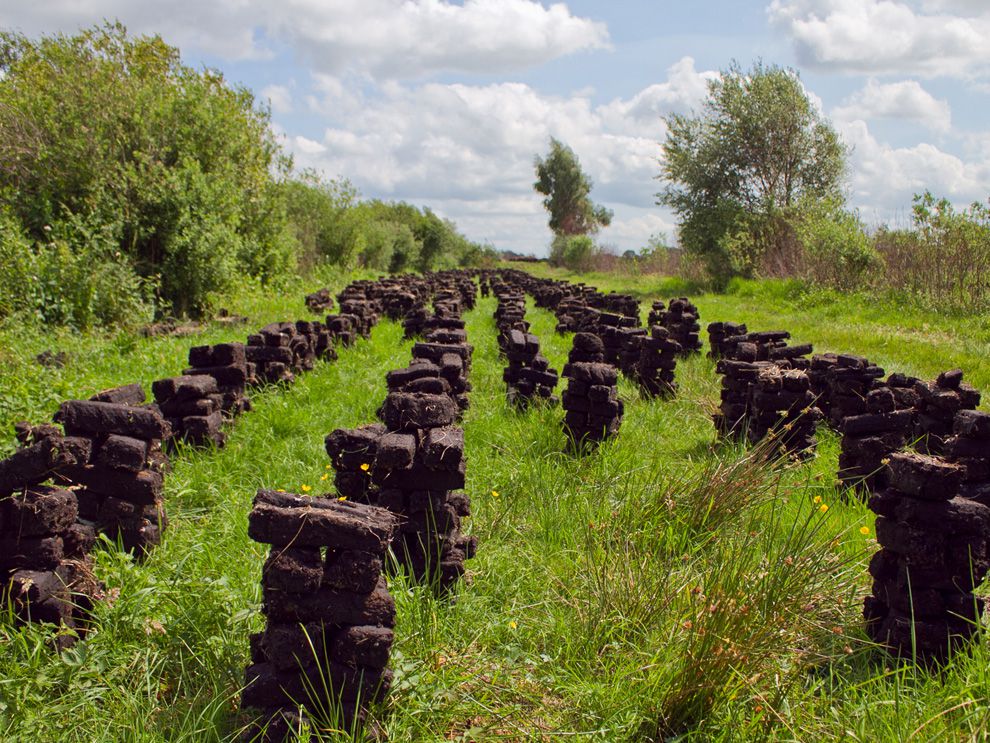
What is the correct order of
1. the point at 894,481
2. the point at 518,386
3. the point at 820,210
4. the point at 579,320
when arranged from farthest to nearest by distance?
the point at 820,210 → the point at 579,320 → the point at 518,386 → the point at 894,481

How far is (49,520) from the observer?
4.03 metres

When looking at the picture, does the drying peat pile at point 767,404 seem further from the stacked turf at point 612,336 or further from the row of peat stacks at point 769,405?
the stacked turf at point 612,336

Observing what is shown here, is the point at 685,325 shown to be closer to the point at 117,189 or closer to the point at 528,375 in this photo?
the point at 528,375

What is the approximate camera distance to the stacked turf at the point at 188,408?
7496 millimetres

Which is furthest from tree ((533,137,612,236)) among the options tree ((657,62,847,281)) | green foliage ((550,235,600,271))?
tree ((657,62,847,281))

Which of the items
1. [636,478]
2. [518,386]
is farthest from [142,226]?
[636,478]

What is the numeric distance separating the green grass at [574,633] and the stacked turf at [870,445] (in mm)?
239

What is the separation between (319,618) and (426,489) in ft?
4.73

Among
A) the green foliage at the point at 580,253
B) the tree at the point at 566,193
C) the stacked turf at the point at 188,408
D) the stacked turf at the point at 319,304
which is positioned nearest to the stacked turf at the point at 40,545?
the stacked turf at the point at 188,408

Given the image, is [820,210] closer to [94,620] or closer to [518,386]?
[518,386]

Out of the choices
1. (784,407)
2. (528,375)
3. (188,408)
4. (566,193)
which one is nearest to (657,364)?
(528,375)

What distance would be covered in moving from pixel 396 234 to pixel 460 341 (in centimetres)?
5221

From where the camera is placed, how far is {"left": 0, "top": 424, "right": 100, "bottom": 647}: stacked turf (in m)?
3.97

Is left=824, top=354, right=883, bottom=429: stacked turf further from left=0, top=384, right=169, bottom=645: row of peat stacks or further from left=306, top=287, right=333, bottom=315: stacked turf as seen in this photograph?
left=306, top=287, right=333, bottom=315: stacked turf
